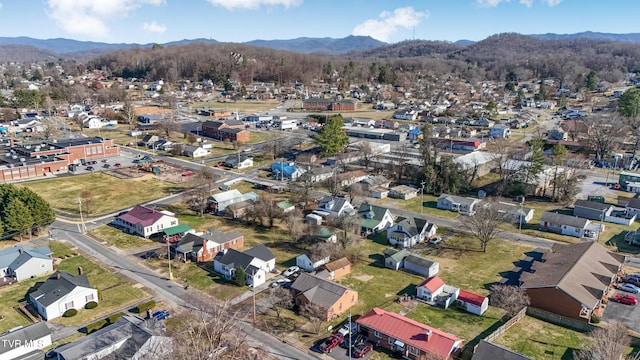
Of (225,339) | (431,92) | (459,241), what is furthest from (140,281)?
(431,92)

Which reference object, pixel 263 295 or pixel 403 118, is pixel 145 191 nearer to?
pixel 263 295

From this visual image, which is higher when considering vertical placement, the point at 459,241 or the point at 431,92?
the point at 431,92

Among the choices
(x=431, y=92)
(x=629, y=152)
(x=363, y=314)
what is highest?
(x=431, y=92)

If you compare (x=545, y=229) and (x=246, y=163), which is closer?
(x=545, y=229)

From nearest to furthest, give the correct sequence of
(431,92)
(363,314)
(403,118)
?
1. (363,314)
2. (403,118)
3. (431,92)

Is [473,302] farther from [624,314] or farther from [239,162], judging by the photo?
[239,162]

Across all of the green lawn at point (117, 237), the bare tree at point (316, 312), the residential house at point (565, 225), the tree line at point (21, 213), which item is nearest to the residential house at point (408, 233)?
the residential house at point (565, 225)

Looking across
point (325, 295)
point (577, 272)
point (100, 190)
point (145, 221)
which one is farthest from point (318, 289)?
point (100, 190)
